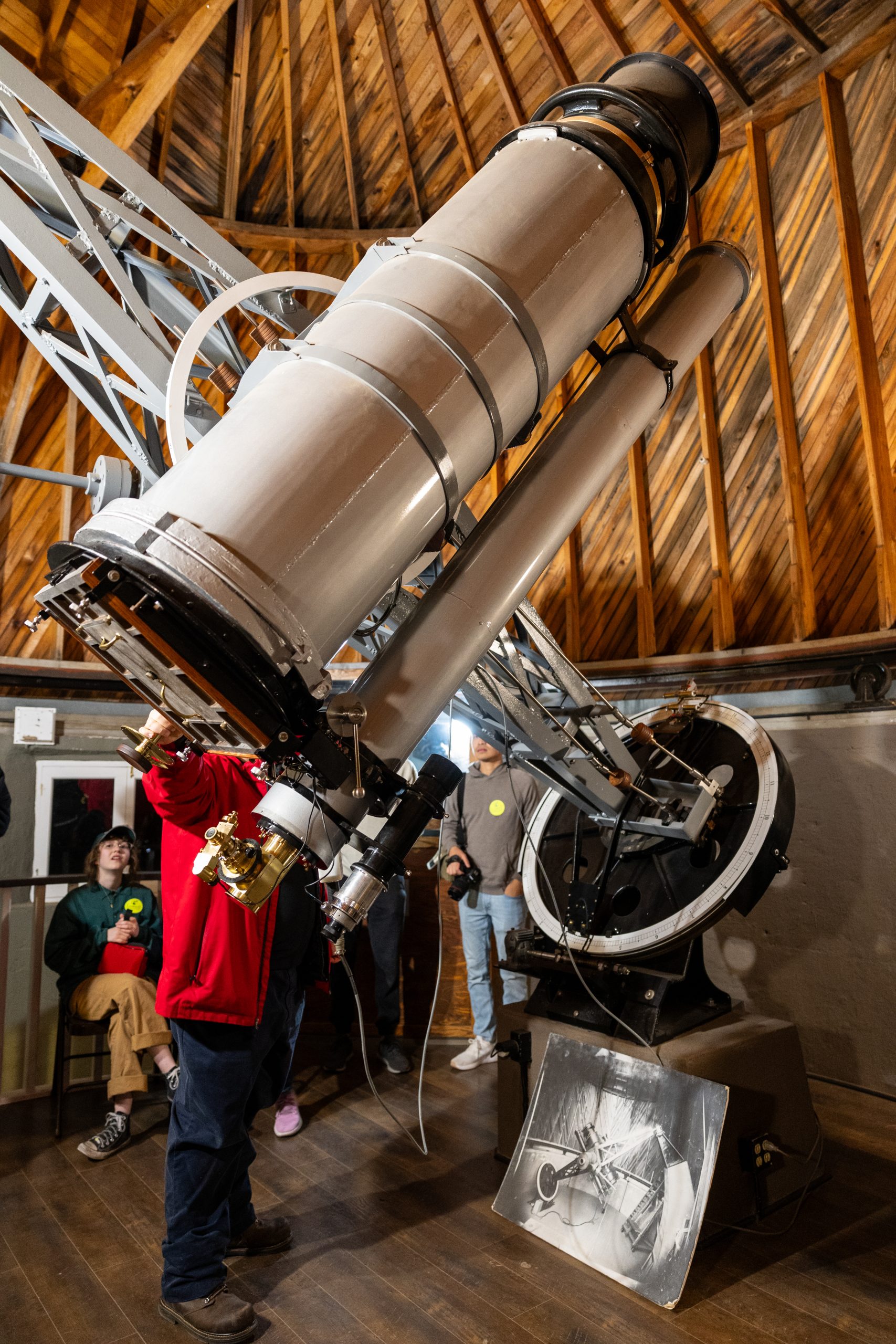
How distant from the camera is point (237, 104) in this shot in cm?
524

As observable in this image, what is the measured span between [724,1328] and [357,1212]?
4.16 feet

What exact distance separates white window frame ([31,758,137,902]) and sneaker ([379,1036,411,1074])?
196 cm

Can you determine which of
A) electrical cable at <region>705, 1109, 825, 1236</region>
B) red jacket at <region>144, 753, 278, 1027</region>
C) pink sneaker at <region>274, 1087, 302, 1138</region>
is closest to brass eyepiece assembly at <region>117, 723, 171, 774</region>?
red jacket at <region>144, 753, 278, 1027</region>

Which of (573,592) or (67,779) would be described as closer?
(67,779)

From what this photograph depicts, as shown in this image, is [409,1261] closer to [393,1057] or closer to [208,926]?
[208,926]

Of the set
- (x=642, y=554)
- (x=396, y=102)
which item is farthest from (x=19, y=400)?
(x=642, y=554)

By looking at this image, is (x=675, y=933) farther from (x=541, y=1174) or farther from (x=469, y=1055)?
(x=469, y=1055)

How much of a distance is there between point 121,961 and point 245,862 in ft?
9.86

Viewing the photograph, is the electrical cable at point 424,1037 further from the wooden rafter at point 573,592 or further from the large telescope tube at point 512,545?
the wooden rafter at point 573,592

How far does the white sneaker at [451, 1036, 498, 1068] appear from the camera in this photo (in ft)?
14.0

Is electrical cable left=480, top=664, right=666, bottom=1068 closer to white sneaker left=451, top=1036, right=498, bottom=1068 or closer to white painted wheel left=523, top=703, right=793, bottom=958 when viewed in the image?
white painted wheel left=523, top=703, right=793, bottom=958

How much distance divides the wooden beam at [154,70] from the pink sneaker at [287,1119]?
14.2 ft

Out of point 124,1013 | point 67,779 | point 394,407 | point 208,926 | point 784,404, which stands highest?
point 784,404

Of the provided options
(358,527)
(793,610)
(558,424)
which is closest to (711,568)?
(793,610)
